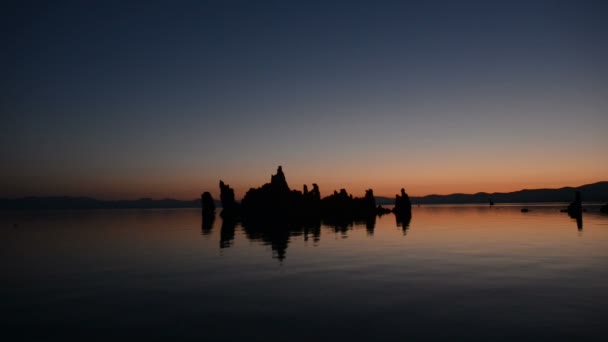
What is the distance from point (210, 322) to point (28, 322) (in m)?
8.08

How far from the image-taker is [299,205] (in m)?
123

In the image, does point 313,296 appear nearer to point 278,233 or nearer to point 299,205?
point 278,233

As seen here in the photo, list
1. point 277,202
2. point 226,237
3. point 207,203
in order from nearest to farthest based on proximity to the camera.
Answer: point 226,237 → point 277,202 → point 207,203

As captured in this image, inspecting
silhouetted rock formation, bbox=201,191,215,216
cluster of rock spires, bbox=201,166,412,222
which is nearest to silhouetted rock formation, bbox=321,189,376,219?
cluster of rock spires, bbox=201,166,412,222

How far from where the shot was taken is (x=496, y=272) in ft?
85.4

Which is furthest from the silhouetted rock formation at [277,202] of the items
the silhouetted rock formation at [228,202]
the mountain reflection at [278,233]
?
the mountain reflection at [278,233]

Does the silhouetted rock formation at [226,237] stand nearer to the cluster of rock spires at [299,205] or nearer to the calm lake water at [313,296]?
the calm lake water at [313,296]

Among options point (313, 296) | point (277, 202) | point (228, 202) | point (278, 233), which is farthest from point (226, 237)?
point (228, 202)

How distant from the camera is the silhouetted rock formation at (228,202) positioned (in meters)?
145

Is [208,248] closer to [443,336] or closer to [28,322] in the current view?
[28,322]

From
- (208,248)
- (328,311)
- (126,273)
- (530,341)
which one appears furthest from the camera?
(208,248)

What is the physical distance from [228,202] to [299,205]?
127 feet

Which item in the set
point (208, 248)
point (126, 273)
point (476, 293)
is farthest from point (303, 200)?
point (476, 293)

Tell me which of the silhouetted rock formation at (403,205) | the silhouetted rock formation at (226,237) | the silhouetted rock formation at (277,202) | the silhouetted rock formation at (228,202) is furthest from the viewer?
the silhouetted rock formation at (228,202)
